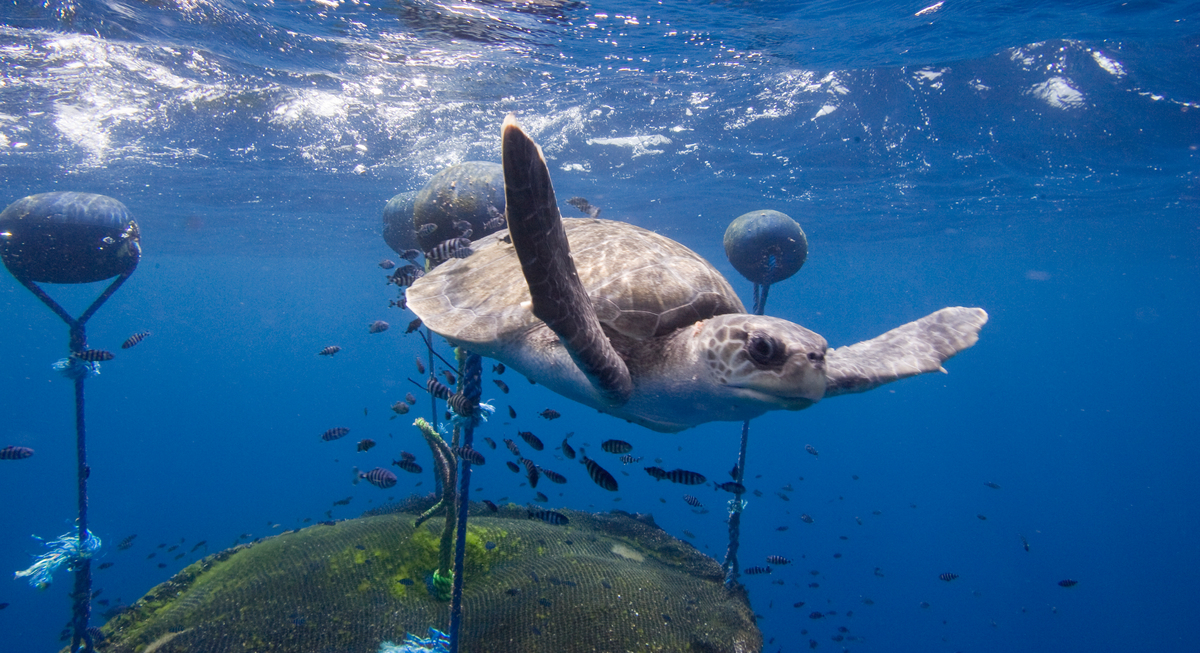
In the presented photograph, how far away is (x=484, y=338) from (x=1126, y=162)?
75.3ft

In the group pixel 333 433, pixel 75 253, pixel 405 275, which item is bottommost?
pixel 333 433

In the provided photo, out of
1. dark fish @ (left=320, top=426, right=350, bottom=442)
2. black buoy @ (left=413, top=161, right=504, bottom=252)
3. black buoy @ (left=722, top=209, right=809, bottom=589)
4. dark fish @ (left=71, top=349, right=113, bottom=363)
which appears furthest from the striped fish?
dark fish @ (left=71, top=349, right=113, bottom=363)

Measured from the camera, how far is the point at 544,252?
1989 mm

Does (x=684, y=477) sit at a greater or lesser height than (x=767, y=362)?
lesser

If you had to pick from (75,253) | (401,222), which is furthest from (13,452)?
(401,222)

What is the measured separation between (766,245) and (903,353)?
239 centimetres

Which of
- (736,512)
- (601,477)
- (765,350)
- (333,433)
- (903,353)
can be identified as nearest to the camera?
(765,350)

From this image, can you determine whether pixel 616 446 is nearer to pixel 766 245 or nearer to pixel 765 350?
pixel 765 350

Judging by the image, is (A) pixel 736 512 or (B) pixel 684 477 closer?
(B) pixel 684 477

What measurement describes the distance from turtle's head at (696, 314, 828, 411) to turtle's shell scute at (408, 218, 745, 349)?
60 centimetres

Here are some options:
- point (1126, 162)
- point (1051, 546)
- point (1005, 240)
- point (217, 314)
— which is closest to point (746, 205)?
point (1126, 162)

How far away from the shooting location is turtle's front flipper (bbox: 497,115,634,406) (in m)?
1.85

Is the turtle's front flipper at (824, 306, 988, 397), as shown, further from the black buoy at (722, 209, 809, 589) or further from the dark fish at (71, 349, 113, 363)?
the dark fish at (71, 349, 113, 363)

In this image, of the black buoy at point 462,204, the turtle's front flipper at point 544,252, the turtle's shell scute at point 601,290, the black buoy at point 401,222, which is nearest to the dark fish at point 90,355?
the black buoy at point 401,222
